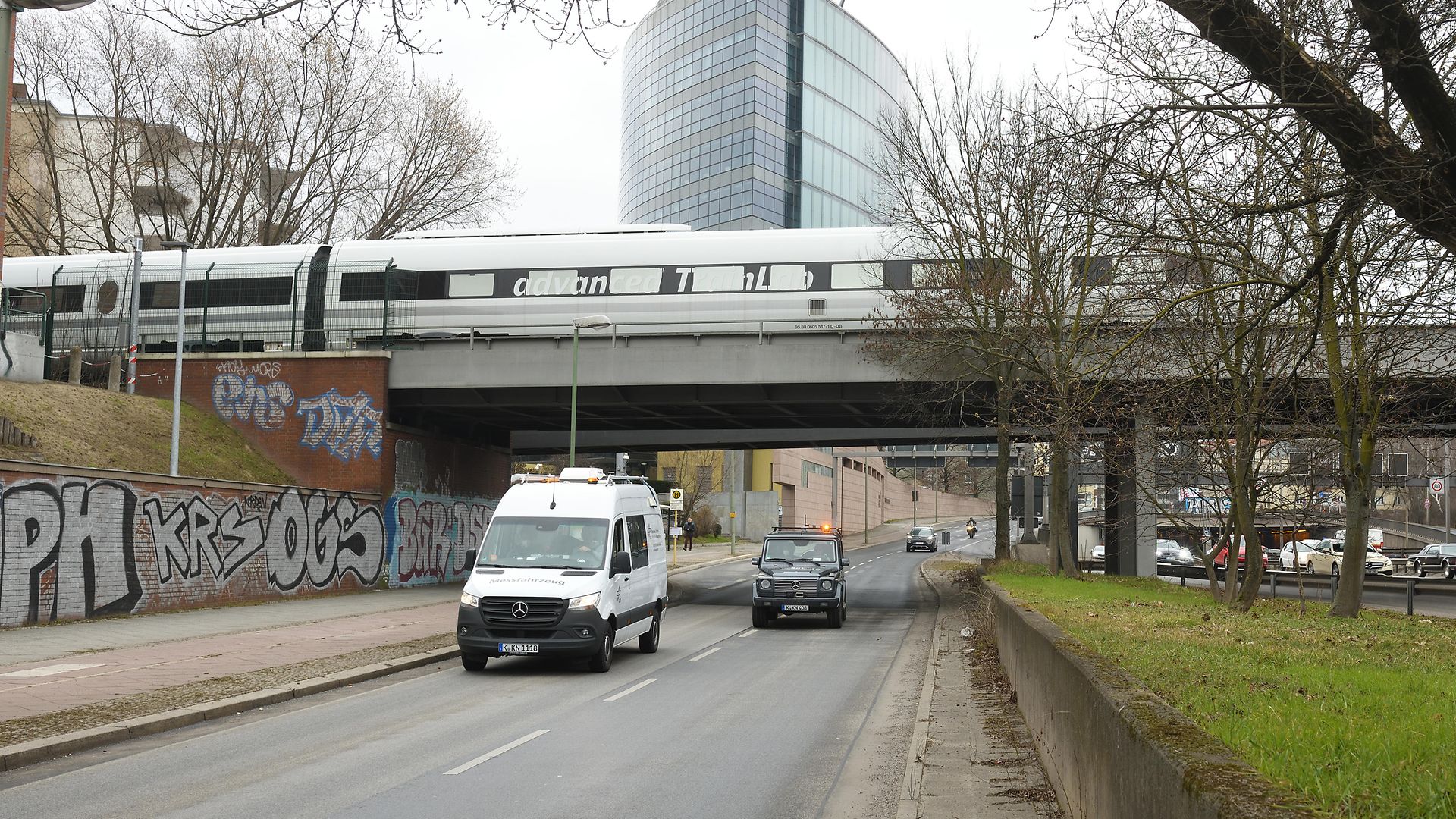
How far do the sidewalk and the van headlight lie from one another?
13.7 feet

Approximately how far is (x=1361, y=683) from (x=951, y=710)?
17.5ft

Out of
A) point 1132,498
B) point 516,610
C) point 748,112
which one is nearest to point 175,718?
point 516,610

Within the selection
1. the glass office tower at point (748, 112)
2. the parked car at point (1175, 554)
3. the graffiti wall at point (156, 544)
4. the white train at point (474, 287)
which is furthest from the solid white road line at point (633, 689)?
the glass office tower at point (748, 112)

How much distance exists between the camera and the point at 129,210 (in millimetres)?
61156

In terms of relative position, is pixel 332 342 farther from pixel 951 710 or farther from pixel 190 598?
pixel 951 710

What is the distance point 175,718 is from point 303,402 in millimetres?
20297

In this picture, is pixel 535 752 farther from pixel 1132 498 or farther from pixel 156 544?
pixel 1132 498

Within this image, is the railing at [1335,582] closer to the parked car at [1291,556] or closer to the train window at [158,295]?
the parked car at [1291,556]

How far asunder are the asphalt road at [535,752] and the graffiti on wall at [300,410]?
1441 centimetres

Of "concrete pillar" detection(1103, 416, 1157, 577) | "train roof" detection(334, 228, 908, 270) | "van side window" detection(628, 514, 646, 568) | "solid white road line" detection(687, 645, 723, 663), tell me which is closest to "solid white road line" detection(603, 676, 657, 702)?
"van side window" detection(628, 514, 646, 568)

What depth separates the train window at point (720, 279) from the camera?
29.5m

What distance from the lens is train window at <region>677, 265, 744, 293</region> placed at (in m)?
29.5

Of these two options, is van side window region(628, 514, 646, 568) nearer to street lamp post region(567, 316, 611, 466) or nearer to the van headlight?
the van headlight

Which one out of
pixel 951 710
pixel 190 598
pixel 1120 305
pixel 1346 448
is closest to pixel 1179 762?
pixel 951 710
